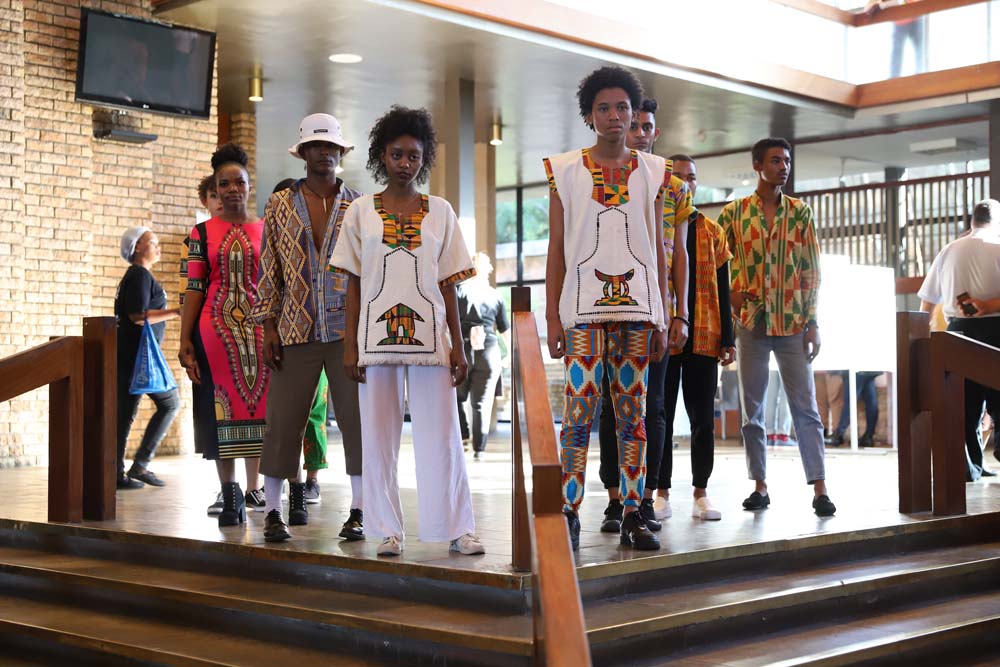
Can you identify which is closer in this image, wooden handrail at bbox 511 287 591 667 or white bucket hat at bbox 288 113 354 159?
wooden handrail at bbox 511 287 591 667

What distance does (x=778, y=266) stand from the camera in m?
5.48

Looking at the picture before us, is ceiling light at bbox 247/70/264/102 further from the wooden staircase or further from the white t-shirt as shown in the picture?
the wooden staircase

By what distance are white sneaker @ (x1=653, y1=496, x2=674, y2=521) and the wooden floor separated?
0.06 metres

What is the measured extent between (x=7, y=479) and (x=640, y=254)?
5.24m

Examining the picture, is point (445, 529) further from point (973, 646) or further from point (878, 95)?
point (878, 95)

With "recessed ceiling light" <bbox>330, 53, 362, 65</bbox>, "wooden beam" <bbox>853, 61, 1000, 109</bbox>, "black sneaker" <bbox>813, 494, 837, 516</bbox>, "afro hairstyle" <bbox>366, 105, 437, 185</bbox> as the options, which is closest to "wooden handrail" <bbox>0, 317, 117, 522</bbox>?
"afro hairstyle" <bbox>366, 105, 437, 185</bbox>

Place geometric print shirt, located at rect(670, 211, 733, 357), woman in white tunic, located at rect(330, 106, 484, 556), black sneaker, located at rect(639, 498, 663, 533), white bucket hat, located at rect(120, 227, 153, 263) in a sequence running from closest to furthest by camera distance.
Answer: woman in white tunic, located at rect(330, 106, 484, 556), black sneaker, located at rect(639, 498, 663, 533), geometric print shirt, located at rect(670, 211, 733, 357), white bucket hat, located at rect(120, 227, 153, 263)

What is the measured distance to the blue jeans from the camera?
5473 mm

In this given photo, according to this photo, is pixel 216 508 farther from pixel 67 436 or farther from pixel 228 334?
pixel 228 334

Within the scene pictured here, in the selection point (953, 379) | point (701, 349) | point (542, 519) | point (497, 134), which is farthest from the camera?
point (497, 134)

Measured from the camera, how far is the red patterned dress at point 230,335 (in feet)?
16.5

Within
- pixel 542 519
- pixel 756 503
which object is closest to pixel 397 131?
pixel 542 519

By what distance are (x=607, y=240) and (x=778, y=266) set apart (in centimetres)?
157

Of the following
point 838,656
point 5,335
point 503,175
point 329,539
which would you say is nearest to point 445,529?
point 329,539
